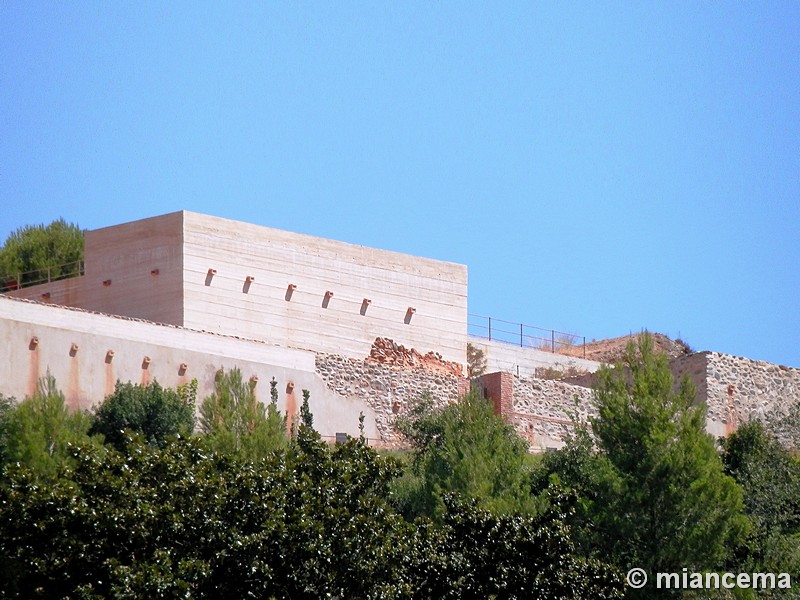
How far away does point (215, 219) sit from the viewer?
38.7 metres

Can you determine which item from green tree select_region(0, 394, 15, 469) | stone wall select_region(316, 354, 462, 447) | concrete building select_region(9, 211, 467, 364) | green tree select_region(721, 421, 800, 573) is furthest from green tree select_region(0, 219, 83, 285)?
green tree select_region(721, 421, 800, 573)

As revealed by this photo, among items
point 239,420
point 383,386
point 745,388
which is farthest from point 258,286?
point 745,388

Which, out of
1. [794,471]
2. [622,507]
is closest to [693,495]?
[622,507]

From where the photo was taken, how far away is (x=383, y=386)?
3966 centimetres

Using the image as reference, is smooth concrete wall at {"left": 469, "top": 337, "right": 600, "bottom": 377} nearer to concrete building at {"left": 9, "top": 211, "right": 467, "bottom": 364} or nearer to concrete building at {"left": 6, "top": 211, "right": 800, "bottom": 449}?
concrete building at {"left": 6, "top": 211, "right": 800, "bottom": 449}

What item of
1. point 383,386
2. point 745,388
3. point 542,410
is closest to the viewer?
point 383,386

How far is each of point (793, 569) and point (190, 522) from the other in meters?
13.4

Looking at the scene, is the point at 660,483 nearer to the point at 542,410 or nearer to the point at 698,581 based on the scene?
the point at 698,581

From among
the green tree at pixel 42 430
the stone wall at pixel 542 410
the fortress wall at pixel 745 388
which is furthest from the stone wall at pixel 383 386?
the green tree at pixel 42 430

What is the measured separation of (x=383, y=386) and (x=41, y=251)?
19826mm

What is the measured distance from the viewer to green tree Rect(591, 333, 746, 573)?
28.2m

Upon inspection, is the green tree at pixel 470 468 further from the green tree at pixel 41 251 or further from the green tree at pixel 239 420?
the green tree at pixel 41 251

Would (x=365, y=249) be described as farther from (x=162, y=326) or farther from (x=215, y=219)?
(x=162, y=326)

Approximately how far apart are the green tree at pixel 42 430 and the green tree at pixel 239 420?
2514 mm
